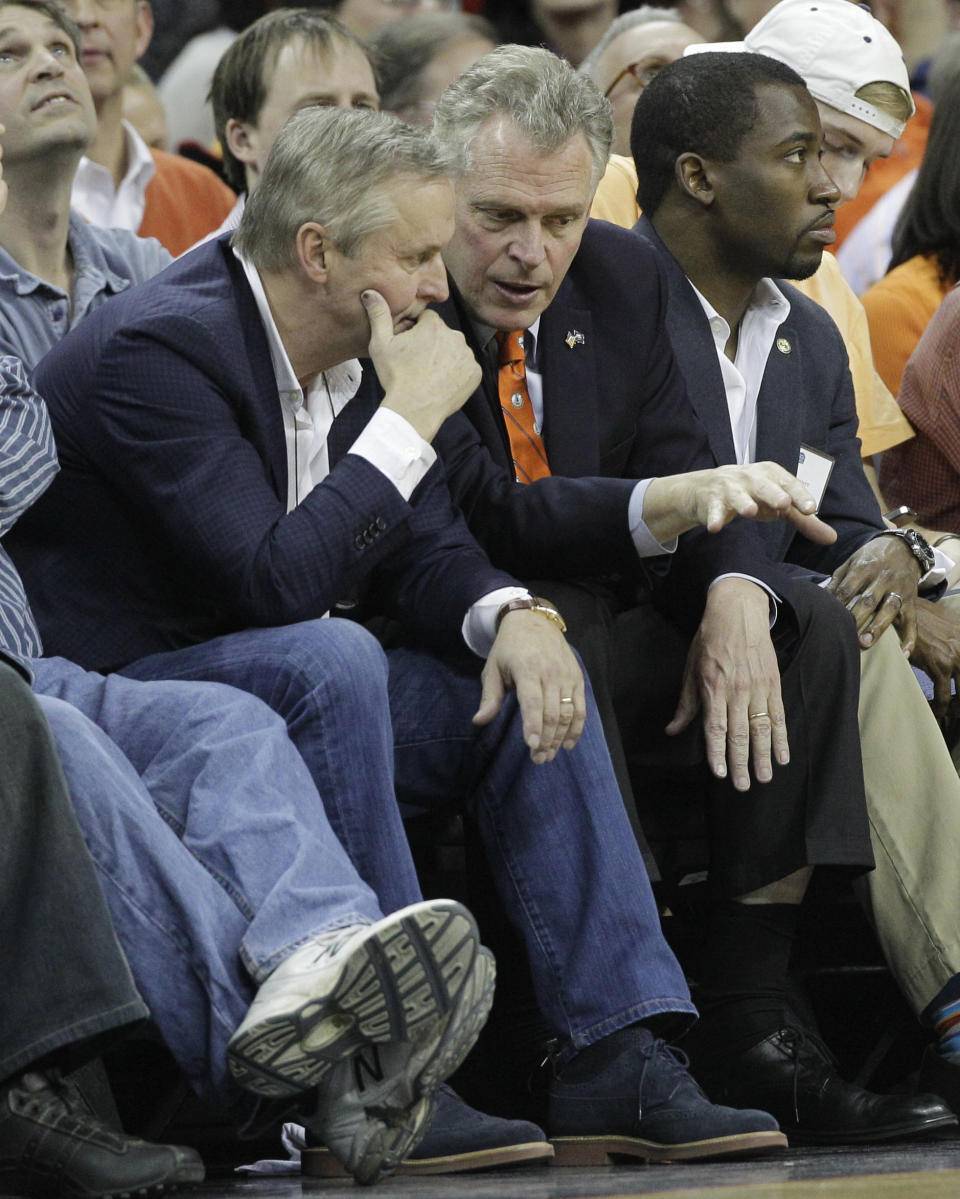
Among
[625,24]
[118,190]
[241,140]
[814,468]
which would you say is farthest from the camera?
[625,24]

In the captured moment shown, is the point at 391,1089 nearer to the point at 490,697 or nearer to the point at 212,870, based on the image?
the point at 212,870

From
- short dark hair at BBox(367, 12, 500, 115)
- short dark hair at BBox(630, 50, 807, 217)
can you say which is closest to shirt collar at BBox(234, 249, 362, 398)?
short dark hair at BBox(630, 50, 807, 217)

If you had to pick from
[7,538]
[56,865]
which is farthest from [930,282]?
[56,865]

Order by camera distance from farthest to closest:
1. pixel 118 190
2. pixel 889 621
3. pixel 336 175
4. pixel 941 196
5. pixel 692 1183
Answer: pixel 118 190, pixel 941 196, pixel 889 621, pixel 336 175, pixel 692 1183

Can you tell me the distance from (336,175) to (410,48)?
96.6 inches

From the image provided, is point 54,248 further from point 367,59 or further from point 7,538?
point 367,59

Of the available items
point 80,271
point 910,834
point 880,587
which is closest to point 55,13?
point 80,271

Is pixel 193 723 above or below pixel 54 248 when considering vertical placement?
below

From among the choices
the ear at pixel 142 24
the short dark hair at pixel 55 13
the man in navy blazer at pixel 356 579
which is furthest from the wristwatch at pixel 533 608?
the ear at pixel 142 24

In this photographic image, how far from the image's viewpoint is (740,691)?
2.81m

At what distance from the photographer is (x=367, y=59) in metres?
4.33

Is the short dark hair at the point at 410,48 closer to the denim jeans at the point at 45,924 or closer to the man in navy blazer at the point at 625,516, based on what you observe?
the man in navy blazer at the point at 625,516

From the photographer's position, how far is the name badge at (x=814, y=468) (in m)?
3.51

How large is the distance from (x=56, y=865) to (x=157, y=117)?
3.50 meters
